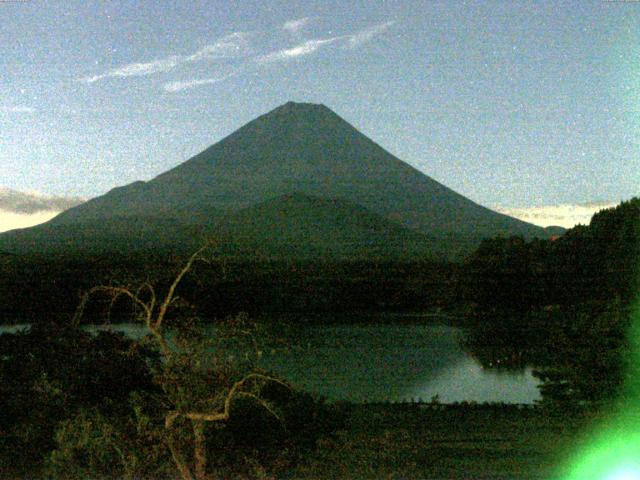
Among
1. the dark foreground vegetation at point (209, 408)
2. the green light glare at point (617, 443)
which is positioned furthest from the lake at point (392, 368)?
the green light glare at point (617, 443)

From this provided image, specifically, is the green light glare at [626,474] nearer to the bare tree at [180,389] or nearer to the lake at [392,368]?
the bare tree at [180,389]

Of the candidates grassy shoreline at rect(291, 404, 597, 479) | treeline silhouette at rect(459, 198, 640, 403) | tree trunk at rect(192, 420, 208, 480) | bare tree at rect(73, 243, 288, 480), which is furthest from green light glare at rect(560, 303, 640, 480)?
treeline silhouette at rect(459, 198, 640, 403)

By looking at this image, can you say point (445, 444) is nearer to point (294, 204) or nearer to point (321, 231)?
point (321, 231)

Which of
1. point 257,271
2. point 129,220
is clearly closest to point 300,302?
point 257,271

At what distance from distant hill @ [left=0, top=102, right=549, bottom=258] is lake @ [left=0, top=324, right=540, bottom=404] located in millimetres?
3462

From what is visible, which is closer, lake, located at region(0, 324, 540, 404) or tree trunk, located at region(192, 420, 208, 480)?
tree trunk, located at region(192, 420, 208, 480)

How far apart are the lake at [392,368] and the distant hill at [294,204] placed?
11.4 feet

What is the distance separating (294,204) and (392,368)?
2004 centimetres

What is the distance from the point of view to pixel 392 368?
11.9 meters

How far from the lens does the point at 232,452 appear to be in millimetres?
4973

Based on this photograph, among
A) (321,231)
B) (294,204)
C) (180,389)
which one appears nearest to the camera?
(180,389)

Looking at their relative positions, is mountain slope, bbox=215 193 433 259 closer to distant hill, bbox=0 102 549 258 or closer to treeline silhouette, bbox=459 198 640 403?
distant hill, bbox=0 102 549 258

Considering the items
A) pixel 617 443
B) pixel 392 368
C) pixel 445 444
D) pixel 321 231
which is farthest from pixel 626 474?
pixel 321 231

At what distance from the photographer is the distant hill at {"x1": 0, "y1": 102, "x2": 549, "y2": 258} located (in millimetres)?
22156
